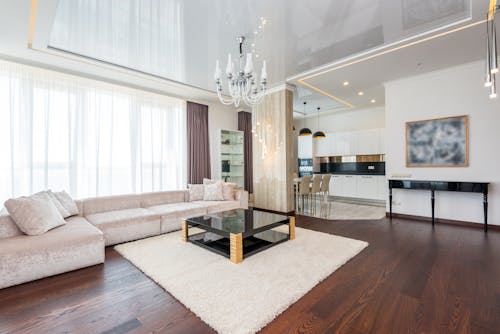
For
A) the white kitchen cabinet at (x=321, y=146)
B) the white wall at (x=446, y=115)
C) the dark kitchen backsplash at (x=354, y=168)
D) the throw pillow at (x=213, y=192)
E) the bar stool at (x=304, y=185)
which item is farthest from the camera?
the white kitchen cabinet at (x=321, y=146)

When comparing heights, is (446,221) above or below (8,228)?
below

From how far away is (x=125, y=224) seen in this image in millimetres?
3264

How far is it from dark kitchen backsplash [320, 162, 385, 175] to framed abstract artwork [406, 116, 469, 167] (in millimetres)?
2265

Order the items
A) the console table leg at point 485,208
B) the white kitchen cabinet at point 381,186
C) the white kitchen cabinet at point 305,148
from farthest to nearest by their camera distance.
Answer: the white kitchen cabinet at point 305,148
the white kitchen cabinet at point 381,186
the console table leg at point 485,208

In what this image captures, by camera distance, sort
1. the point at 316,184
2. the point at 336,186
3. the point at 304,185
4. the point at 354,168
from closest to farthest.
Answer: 1. the point at 304,185
2. the point at 316,184
3. the point at 336,186
4. the point at 354,168

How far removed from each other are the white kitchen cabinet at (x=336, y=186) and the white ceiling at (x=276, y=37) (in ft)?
11.2

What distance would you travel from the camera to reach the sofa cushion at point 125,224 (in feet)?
10.3

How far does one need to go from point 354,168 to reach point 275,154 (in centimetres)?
360

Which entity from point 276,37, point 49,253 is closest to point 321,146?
point 276,37

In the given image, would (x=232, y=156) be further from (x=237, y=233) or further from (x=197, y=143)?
(x=237, y=233)

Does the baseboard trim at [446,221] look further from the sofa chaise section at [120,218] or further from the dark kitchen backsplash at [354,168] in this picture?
the sofa chaise section at [120,218]

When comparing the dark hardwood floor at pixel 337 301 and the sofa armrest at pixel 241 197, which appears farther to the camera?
the sofa armrest at pixel 241 197

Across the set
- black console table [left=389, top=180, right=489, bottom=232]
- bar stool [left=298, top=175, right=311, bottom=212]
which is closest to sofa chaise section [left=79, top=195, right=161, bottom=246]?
bar stool [left=298, top=175, right=311, bottom=212]

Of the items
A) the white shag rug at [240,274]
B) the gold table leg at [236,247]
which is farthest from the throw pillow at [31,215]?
the gold table leg at [236,247]
